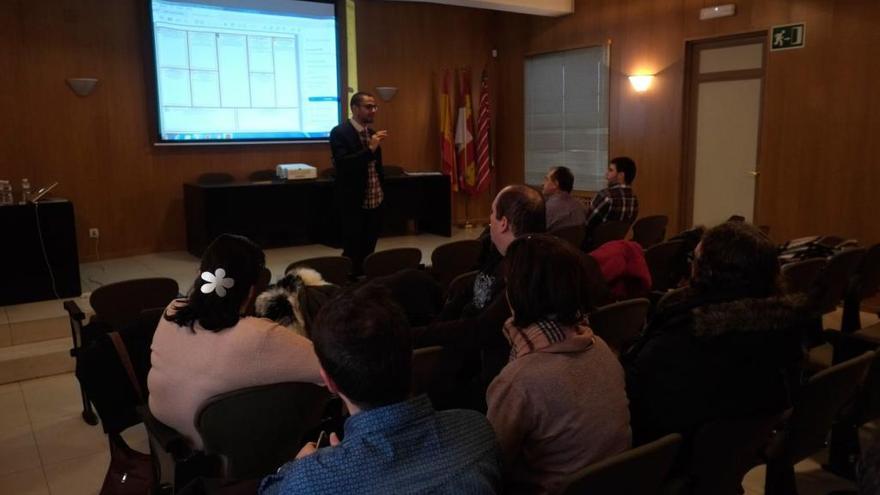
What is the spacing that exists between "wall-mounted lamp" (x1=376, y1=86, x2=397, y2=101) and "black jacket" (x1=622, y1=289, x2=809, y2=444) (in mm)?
6554

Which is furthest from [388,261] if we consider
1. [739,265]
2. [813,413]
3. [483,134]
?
[483,134]

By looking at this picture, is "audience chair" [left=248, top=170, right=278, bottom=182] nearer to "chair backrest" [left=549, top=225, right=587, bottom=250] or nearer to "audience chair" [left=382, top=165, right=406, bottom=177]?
"audience chair" [left=382, top=165, right=406, bottom=177]

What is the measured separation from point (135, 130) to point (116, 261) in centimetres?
126

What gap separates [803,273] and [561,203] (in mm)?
1682

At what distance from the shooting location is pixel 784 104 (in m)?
6.10

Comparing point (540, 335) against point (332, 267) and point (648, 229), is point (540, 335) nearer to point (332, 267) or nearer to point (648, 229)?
point (332, 267)

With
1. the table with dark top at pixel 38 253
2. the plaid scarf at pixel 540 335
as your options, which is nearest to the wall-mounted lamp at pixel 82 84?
the table with dark top at pixel 38 253

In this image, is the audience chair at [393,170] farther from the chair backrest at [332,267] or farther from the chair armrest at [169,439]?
the chair armrest at [169,439]

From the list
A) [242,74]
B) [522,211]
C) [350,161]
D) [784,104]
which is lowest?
[522,211]

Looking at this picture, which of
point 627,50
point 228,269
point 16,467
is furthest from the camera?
point 627,50

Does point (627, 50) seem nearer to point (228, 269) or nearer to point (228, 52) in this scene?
point (228, 52)

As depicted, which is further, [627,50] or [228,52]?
[627,50]

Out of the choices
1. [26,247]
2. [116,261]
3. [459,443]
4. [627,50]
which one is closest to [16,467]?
[26,247]

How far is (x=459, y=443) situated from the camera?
1.23m
